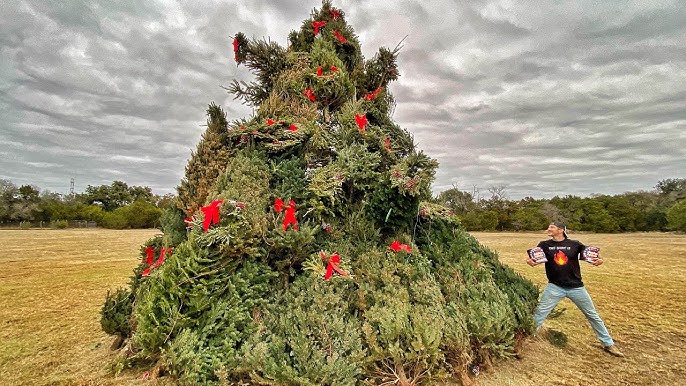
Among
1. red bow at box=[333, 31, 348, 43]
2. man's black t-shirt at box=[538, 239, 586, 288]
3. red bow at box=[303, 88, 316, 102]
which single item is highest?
red bow at box=[333, 31, 348, 43]

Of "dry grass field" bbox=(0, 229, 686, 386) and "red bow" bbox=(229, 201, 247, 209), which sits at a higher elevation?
"red bow" bbox=(229, 201, 247, 209)

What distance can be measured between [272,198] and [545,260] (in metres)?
3.90

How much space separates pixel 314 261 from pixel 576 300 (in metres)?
3.85

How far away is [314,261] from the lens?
10.9 ft

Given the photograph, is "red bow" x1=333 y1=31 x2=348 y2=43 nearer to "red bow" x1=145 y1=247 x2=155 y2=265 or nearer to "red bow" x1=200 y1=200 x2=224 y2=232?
"red bow" x1=200 y1=200 x2=224 y2=232

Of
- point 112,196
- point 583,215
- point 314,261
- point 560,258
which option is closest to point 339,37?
point 314,261

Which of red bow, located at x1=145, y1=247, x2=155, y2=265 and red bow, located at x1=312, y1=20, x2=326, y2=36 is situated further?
red bow, located at x1=312, y1=20, x2=326, y2=36

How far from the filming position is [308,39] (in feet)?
16.2

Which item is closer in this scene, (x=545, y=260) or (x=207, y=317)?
(x=207, y=317)

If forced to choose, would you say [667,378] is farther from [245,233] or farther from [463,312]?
[245,233]

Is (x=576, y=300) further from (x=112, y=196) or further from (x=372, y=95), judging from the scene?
(x=112, y=196)

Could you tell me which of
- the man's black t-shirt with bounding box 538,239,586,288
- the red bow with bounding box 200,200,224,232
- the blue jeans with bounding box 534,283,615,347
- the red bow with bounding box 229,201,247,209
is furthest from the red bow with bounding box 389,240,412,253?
the man's black t-shirt with bounding box 538,239,586,288

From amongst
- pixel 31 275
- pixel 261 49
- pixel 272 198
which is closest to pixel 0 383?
pixel 272 198

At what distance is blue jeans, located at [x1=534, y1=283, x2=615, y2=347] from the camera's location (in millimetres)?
4414
